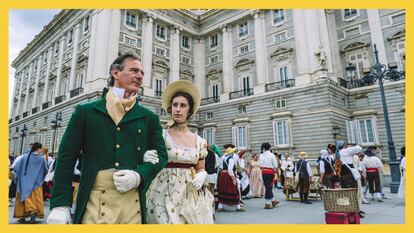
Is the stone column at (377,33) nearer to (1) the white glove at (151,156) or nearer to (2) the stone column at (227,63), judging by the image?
(2) the stone column at (227,63)

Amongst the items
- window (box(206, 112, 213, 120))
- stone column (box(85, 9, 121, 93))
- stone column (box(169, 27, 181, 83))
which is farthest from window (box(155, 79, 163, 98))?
window (box(206, 112, 213, 120))

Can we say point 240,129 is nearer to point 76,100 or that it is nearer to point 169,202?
point 76,100

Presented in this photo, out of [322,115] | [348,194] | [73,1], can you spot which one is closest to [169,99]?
[73,1]

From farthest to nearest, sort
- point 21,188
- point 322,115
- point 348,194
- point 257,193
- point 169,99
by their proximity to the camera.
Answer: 1. point 322,115
2. point 257,193
3. point 21,188
4. point 348,194
5. point 169,99

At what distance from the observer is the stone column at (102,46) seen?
2127 cm

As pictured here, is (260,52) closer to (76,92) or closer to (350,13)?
(350,13)

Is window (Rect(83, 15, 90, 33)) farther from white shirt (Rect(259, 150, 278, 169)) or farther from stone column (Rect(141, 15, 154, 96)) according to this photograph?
white shirt (Rect(259, 150, 278, 169))

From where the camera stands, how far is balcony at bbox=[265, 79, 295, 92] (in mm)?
20609

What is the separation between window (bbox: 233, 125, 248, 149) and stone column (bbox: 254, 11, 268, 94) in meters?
3.33

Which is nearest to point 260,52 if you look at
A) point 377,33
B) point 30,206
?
point 377,33

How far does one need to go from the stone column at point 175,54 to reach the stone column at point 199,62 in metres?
2.52

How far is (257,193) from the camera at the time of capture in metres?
10.5

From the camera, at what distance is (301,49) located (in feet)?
67.1

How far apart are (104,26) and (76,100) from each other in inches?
265
